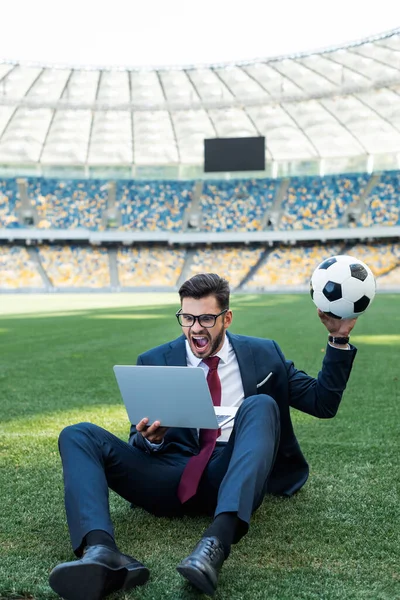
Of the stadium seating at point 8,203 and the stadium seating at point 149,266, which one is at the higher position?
the stadium seating at point 8,203

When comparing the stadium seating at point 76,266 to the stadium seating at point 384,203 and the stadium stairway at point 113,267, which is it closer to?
the stadium stairway at point 113,267

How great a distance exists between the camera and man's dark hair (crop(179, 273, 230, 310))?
3.12 metres

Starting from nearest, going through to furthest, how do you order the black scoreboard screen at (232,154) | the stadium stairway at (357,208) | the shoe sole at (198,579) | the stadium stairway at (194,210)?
the shoe sole at (198,579)
the black scoreboard screen at (232,154)
the stadium stairway at (357,208)
the stadium stairway at (194,210)

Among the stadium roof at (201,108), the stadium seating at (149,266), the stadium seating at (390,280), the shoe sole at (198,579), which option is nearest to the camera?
the shoe sole at (198,579)

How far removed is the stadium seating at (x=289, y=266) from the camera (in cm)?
4331

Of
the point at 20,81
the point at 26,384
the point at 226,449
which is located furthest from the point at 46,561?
the point at 20,81

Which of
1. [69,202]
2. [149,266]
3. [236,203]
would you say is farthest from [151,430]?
[69,202]

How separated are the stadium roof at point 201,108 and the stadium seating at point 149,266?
6.36m

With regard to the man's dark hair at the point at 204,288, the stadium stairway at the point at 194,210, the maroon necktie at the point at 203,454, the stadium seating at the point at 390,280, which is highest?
the man's dark hair at the point at 204,288

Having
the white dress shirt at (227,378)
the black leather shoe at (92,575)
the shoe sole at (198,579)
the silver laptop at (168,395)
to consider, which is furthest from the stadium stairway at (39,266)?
the shoe sole at (198,579)

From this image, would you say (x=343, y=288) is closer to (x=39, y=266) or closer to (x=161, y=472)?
(x=161, y=472)

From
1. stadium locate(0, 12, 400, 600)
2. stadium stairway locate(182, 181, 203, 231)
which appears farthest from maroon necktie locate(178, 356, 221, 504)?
stadium stairway locate(182, 181, 203, 231)

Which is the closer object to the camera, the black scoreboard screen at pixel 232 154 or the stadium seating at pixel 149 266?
the black scoreboard screen at pixel 232 154

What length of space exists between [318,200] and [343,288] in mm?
42995
